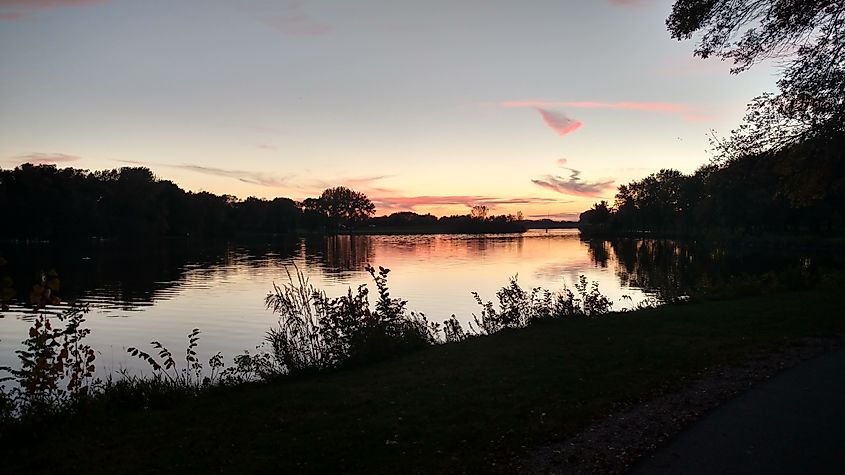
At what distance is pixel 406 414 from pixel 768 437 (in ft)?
14.0

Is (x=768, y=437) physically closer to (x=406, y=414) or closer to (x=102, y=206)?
(x=406, y=414)

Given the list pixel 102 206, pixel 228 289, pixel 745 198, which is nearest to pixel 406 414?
pixel 228 289

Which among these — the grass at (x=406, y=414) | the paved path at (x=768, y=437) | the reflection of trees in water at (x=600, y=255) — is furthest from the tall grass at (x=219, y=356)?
the reflection of trees in water at (x=600, y=255)

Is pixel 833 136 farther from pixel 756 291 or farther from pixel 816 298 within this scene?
pixel 756 291

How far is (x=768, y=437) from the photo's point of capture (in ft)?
20.4

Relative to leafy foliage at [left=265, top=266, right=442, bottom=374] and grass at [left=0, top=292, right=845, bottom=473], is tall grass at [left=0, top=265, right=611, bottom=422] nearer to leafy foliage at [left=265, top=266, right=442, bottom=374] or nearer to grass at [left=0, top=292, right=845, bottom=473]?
leafy foliage at [left=265, top=266, right=442, bottom=374]

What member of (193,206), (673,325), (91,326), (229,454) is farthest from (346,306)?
(193,206)

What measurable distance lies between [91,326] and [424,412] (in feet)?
60.9

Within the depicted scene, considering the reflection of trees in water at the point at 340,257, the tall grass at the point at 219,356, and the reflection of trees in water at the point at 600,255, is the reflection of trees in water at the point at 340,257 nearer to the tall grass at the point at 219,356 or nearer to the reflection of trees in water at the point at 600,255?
the reflection of trees in water at the point at 600,255

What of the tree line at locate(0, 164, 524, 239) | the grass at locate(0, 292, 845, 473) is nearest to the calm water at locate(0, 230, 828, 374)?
the grass at locate(0, 292, 845, 473)

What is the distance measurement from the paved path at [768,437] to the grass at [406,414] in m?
1.15

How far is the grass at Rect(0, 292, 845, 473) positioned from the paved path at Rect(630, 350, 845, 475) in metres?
1.15

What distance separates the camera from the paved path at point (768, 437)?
217 inches

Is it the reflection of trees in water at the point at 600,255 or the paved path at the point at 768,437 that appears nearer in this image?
the paved path at the point at 768,437
